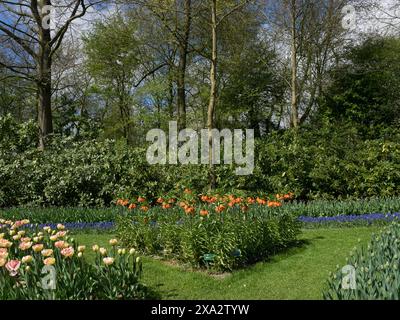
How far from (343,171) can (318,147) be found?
1005mm

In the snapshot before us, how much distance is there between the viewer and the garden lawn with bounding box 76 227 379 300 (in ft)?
14.9

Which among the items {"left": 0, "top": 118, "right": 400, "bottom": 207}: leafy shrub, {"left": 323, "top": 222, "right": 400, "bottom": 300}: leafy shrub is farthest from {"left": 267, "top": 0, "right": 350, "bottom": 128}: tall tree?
{"left": 323, "top": 222, "right": 400, "bottom": 300}: leafy shrub

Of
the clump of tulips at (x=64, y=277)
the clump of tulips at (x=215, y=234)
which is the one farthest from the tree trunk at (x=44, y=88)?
the clump of tulips at (x=64, y=277)

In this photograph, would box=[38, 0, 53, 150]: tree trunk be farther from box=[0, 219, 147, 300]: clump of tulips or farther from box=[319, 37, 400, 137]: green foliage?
box=[0, 219, 147, 300]: clump of tulips

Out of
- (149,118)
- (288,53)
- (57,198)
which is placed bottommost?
(57,198)

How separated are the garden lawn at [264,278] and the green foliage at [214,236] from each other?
0.65 ft

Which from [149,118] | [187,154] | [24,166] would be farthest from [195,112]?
[24,166]

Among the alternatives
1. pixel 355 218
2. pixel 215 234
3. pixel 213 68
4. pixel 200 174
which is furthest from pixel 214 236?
pixel 200 174

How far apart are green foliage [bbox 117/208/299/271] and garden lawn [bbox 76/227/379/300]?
20cm

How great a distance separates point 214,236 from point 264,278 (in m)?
0.83

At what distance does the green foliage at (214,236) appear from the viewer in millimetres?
5363

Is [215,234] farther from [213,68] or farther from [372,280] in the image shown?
[213,68]
